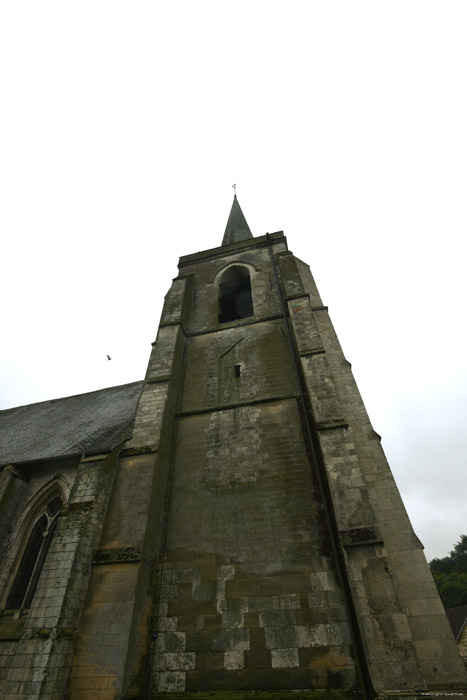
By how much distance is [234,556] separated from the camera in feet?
21.6

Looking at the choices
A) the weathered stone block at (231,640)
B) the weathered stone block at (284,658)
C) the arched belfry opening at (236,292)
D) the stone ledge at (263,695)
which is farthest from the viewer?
the arched belfry opening at (236,292)

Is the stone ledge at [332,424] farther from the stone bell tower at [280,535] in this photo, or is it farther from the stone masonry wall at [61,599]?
→ the stone masonry wall at [61,599]

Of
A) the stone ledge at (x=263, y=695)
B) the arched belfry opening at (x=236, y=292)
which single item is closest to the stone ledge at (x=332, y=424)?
the stone ledge at (x=263, y=695)

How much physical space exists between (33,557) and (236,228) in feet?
54.0

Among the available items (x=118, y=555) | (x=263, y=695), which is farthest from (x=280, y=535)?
(x=118, y=555)

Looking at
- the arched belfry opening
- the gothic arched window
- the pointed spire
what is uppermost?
the pointed spire

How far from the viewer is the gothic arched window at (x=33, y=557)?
7.74 metres

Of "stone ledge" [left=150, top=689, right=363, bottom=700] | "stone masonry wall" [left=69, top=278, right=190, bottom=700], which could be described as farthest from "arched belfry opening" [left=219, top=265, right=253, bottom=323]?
"stone ledge" [left=150, top=689, right=363, bottom=700]

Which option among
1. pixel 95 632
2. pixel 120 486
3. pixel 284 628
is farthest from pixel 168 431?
pixel 284 628

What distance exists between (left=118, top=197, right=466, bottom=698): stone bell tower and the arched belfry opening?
3.02 metres

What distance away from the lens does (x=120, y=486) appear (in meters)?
7.28

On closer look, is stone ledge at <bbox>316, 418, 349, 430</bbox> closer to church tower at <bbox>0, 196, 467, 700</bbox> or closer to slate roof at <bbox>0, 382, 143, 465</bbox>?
church tower at <bbox>0, 196, 467, 700</bbox>

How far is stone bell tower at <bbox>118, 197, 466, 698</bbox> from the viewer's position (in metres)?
5.24

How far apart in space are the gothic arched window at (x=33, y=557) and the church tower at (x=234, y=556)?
0.32ft
